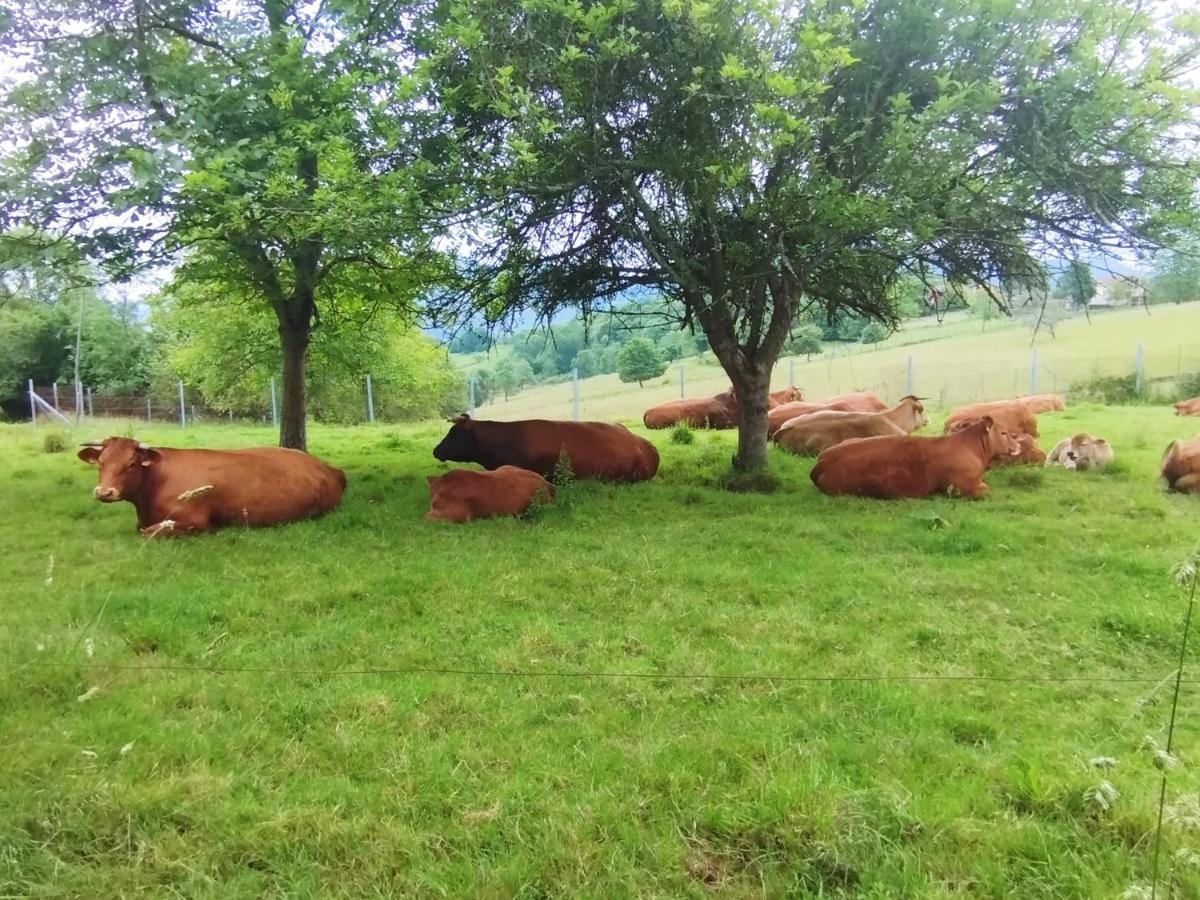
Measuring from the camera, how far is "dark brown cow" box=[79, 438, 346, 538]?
7297mm

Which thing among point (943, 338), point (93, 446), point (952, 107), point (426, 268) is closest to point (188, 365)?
point (426, 268)

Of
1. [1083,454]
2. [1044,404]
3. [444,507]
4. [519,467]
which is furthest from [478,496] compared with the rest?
[1044,404]

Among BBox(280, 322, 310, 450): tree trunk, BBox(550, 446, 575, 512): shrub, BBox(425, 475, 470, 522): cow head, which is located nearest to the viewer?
BBox(425, 475, 470, 522): cow head

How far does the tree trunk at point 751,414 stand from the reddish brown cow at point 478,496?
316 centimetres

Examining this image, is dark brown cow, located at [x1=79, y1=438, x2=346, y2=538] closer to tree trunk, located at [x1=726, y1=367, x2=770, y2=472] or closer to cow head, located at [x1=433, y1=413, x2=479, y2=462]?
cow head, located at [x1=433, y1=413, x2=479, y2=462]

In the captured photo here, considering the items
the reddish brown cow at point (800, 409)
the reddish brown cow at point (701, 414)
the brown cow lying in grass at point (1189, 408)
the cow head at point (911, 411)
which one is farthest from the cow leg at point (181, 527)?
the brown cow lying in grass at point (1189, 408)

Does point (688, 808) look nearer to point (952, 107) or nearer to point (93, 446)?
point (952, 107)

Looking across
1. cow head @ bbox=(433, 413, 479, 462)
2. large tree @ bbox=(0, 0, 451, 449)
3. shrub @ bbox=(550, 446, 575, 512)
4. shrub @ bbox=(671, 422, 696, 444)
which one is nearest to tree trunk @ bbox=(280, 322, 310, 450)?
large tree @ bbox=(0, 0, 451, 449)

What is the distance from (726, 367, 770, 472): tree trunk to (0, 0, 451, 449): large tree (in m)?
4.17

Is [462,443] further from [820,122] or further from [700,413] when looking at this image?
[700,413]

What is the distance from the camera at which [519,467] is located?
9805 millimetres

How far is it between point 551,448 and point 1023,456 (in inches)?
258

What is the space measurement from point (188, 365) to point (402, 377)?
8.04 m

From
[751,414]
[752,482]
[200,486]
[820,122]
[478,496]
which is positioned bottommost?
[752,482]
